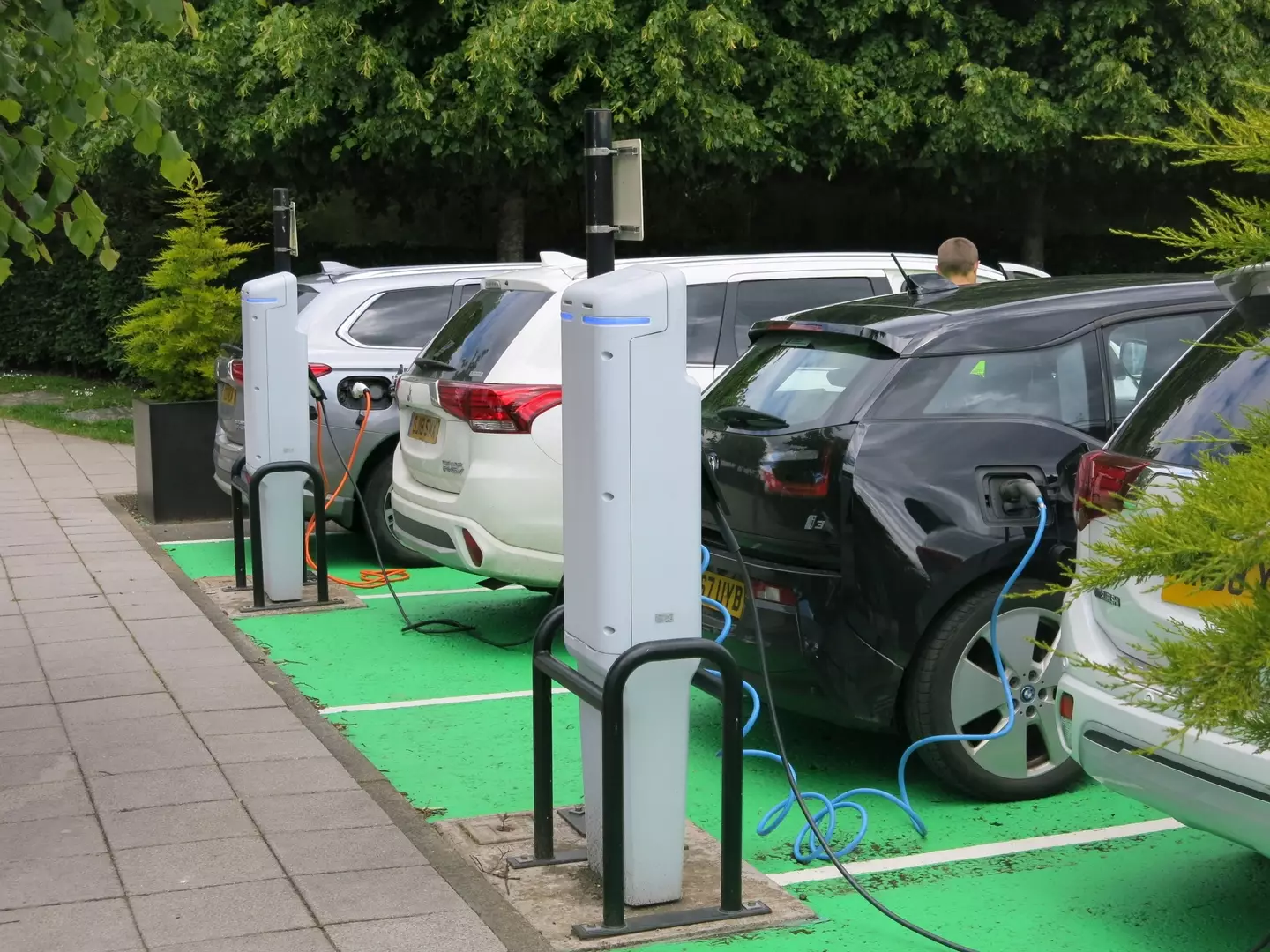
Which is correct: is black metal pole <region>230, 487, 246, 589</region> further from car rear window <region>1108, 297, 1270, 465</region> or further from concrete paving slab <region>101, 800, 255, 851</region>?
car rear window <region>1108, 297, 1270, 465</region>

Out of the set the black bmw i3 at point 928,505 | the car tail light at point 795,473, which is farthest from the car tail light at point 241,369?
the car tail light at point 795,473

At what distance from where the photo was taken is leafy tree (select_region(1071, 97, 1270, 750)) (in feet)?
9.28

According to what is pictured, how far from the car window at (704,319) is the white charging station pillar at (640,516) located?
11.2 feet

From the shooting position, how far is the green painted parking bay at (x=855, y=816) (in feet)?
14.2

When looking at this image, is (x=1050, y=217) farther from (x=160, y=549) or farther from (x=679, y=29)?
(x=160, y=549)

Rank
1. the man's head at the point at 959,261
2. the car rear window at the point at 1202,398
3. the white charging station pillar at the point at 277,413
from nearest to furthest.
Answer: the car rear window at the point at 1202,398 → the man's head at the point at 959,261 → the white charging station pillar at the point at 277,413

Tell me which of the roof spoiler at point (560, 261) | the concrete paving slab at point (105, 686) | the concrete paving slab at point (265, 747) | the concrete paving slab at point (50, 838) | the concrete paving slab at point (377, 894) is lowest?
the concrete paving slab at point (105, 686)

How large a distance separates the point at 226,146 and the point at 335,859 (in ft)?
43.8

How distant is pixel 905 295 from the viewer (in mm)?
6062

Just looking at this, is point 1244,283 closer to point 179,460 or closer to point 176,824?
point 176,824

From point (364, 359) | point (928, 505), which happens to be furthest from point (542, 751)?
point (364, 359)

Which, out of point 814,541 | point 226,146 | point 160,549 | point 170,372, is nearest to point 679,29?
point 226,146

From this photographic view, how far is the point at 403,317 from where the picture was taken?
391 inches

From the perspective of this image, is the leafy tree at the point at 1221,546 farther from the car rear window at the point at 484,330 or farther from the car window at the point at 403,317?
the car window at the point at 403,317
